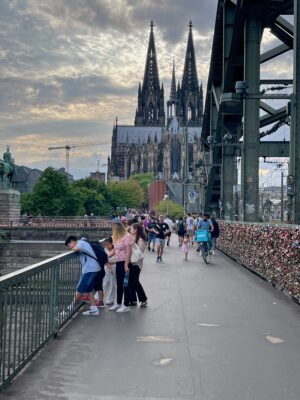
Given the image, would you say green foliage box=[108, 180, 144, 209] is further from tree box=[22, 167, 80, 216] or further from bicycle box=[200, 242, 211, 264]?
bicycle box=[200, 242, 211, 264]

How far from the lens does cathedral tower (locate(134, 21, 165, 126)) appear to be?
562 ft

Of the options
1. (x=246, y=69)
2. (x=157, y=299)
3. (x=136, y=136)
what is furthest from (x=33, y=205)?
(x=136, y=136)

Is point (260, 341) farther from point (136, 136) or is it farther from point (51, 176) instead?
point (136, 136)

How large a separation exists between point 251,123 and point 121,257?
11.2 m

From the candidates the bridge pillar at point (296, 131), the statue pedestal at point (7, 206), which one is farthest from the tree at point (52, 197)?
the bridge pillar at point (296, 131)

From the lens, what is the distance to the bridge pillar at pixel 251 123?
19.9 meters

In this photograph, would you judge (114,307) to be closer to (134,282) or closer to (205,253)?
(134,282)

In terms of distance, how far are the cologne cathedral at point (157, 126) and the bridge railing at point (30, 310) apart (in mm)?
149651

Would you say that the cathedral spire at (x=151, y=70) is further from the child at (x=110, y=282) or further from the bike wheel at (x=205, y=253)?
the child at (x=110, y=282)

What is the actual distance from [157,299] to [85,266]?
92.2 inches

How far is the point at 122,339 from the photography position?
734 centimetres

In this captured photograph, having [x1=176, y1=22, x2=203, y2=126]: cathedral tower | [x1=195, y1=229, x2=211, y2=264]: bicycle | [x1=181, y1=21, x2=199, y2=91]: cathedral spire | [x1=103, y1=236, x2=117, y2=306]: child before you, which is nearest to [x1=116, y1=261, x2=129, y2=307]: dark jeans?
[x1=103, y1=236, x2=117, y2=306]: child

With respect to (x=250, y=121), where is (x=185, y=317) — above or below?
below

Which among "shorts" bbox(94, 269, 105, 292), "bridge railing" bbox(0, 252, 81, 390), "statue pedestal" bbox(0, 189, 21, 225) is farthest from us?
"statue pedestal" bbox(0, 189, 21, 225)
